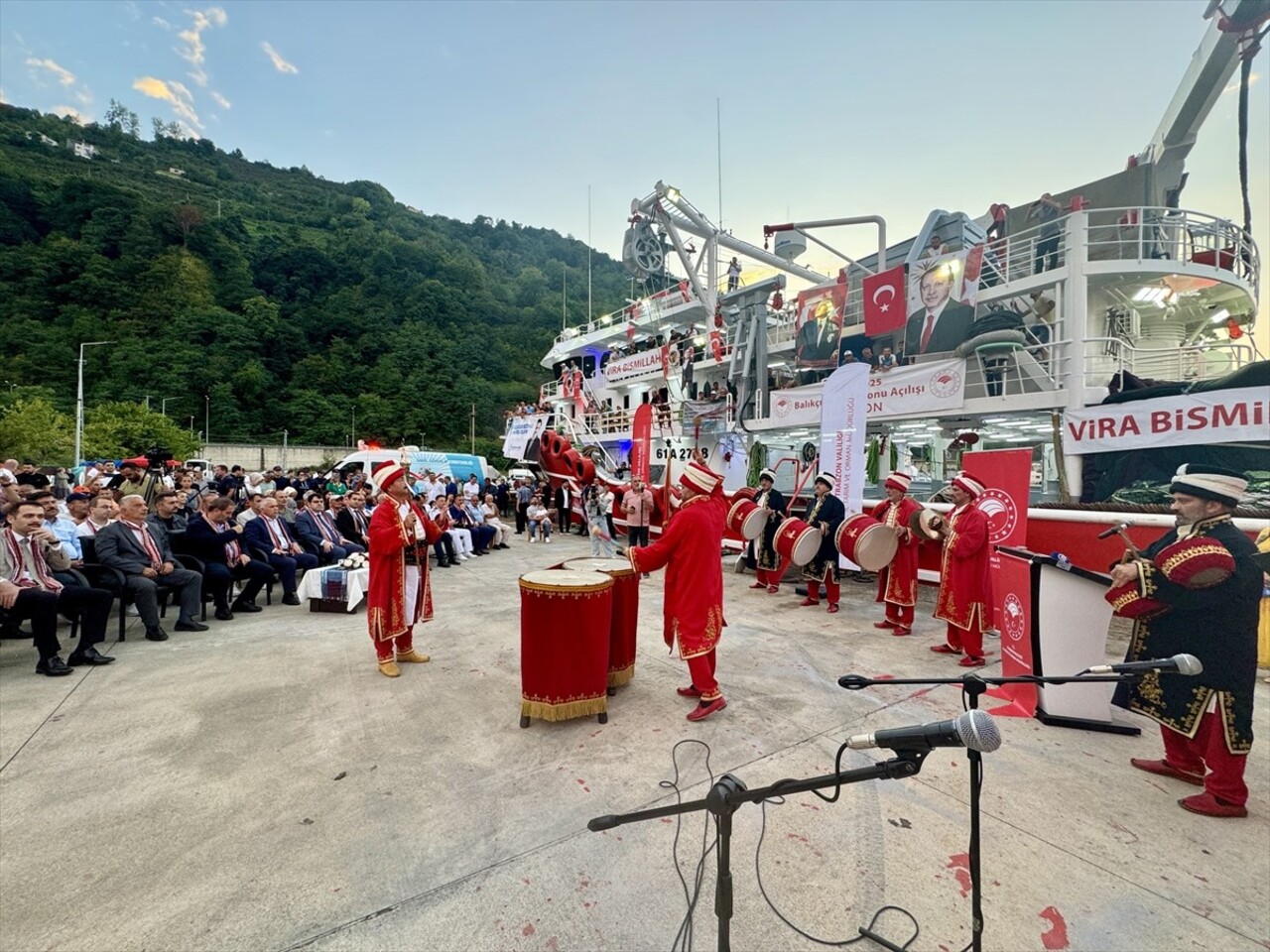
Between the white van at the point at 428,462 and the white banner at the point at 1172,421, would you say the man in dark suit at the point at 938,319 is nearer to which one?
the white banner at the point at 1172,421

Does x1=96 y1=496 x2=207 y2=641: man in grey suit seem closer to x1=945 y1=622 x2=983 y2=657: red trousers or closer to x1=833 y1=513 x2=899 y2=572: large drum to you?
x1=833 y1=513 x2=899 y2=572: large drum

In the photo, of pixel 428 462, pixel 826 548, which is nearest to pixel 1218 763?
pixel 826 548

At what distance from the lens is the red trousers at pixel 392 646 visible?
15.1 feet

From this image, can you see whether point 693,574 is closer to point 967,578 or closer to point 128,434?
point 967,578

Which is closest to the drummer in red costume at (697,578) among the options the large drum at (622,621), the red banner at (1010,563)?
the large drum at (622,621)

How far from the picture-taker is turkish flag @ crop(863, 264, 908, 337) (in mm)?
12289

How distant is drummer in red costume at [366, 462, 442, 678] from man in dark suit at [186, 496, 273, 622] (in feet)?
9.44

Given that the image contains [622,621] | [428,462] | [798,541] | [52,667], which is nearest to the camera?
[622,621]

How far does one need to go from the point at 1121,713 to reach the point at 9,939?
5885 millimetres

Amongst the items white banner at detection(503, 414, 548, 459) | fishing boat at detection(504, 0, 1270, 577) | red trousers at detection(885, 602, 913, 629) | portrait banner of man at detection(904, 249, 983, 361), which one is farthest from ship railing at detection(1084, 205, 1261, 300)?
white banner at detection(503, 414, 548, 459)

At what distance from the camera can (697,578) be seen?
3869 millimetres

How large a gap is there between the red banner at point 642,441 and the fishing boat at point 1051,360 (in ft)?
0.26

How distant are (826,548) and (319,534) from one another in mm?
7263

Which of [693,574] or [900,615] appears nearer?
[693,574]
